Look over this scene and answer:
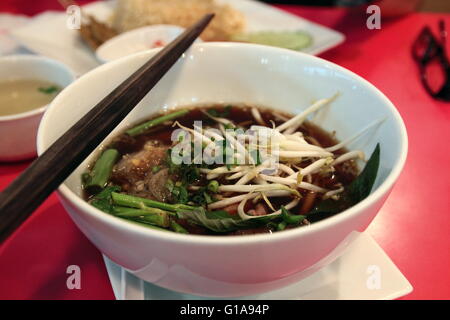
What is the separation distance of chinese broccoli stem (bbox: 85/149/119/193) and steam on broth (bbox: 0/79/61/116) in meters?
0.57

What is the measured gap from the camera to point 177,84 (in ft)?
4.43

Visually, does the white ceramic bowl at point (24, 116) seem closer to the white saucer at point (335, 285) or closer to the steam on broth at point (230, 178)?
the steam on broth at point (230, 178)

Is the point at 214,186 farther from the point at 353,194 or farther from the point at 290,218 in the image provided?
the point at 353,194

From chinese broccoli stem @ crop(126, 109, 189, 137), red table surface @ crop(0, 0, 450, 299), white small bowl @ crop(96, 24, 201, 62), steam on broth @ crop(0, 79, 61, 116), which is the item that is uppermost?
white small bowl @ crop(96, 24, 201, 62)

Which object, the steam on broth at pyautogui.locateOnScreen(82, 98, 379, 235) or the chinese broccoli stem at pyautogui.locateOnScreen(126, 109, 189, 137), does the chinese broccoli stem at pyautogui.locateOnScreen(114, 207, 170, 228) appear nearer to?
the steam on broth at pyautogui.locateOnScreen(82, 98, 379, 235)

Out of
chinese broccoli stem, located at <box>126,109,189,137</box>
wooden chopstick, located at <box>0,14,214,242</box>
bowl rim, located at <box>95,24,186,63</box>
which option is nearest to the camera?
wooden chopstick, located at <box>0,14,214,242</box>

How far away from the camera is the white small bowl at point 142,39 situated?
2.01 metres

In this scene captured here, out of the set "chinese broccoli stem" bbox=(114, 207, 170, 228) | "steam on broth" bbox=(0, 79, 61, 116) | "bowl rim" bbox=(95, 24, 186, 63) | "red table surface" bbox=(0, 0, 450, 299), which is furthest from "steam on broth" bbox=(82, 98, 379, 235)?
"bowl rim" bbox=(95, 24, 186, 63)

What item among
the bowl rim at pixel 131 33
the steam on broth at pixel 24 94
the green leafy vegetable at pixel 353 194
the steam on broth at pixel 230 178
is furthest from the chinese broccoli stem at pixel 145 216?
the bowl rim at pixel 131 33

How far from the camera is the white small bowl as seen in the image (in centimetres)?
201

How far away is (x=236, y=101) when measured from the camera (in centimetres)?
140
